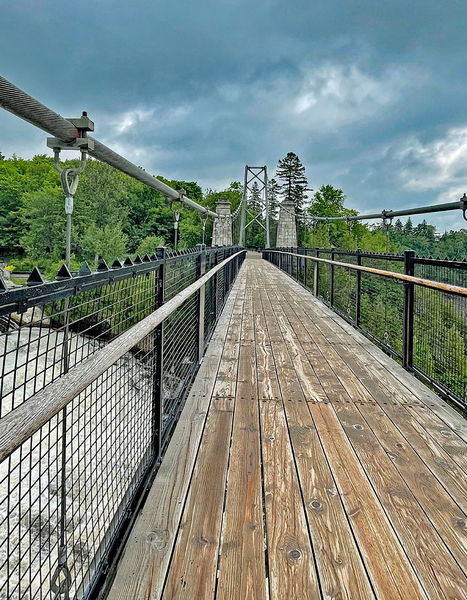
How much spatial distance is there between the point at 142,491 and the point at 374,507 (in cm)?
82

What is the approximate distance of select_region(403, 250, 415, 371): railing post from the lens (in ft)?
9.29

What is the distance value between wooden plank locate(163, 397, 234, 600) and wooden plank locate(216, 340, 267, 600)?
1.2 inches

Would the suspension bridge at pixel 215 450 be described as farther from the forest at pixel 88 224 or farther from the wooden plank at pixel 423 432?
the forest at pixel 88 224

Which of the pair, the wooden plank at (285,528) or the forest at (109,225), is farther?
the forest at (109,225)

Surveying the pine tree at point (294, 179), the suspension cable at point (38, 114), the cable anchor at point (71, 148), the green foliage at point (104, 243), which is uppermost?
the pine tree at point (294, 179)

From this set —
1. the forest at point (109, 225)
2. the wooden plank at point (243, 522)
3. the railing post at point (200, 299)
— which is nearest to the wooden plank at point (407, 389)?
the wooden plank at point (243, 522)

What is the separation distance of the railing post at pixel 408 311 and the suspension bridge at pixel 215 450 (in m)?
0.01

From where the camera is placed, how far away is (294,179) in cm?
4700

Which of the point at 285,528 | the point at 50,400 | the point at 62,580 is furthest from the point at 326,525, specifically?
the point at 50,400

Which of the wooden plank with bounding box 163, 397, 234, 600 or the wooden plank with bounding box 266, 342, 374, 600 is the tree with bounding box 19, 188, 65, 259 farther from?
the wooden plank with bounding box 266, 342, 374, 600

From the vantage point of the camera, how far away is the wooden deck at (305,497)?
1032 mm

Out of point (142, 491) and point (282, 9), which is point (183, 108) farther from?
point (142, 491)

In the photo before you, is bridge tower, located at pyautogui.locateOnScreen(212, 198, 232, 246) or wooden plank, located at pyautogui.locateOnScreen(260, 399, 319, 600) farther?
bridge tower, located at pyautogui.locateOnScreen(212, 198, 232, 246)

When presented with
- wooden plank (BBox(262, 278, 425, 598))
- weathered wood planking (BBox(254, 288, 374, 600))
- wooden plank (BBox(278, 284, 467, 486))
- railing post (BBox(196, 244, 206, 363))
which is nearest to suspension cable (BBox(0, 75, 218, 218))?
railing post (BBox(196, 244, 206, 363))
